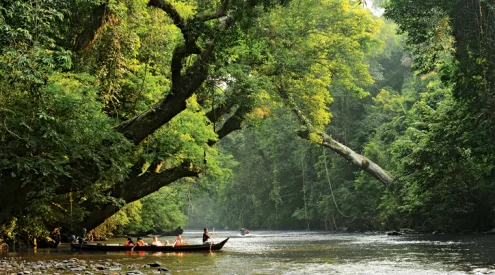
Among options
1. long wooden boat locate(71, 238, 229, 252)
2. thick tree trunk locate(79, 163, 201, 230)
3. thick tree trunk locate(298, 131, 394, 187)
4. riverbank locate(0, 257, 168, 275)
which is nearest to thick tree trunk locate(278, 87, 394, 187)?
thick tree trunk locate(298, 131, 394, 187)

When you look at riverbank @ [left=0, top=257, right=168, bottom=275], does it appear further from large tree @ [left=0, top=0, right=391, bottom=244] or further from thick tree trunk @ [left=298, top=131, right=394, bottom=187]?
thick tree trunk @ [left=298, top=131, right=394, bottom=187]

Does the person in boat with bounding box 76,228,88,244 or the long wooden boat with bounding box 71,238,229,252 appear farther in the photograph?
the person in boat with bounding box 76,228,88,244

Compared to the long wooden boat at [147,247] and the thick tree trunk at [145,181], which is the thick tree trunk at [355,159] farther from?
the thick tree trunk at [145,181]

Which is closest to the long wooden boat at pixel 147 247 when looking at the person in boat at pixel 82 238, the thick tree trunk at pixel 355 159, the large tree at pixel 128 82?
the person in boat at pixel 82 238

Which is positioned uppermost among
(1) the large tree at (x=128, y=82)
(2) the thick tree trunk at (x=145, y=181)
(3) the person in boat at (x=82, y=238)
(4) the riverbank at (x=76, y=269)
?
(1) the large tree at (x=128, y=82)

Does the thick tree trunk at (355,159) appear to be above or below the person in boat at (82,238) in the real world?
above

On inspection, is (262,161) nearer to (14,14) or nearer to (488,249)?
(488,249)

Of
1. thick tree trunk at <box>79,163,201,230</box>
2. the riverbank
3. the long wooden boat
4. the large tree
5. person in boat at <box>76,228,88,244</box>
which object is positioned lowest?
the riverbank

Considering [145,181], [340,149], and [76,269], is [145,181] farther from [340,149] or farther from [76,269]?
[340,149]

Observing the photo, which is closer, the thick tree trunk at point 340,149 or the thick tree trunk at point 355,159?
the thick tree trunk at point 340,149

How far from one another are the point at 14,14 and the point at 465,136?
1429 cm

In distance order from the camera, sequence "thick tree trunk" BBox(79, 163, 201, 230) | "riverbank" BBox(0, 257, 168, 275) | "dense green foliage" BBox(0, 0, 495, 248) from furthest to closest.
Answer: "thick tree trunk" BBox(79, 163, 201, 230) < "dense green foliage" BBox(0, 0, 495, 248) < "riverbank" BBox(0, 257, 168, 275)

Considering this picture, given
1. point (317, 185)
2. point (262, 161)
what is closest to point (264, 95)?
point (317, 185)

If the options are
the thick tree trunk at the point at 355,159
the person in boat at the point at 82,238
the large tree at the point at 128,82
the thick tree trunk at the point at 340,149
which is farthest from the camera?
the thick tree trunk at the point at 355,159
